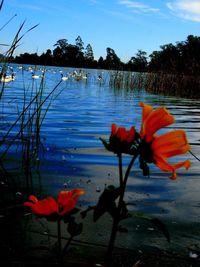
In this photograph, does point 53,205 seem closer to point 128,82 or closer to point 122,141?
point 122,141

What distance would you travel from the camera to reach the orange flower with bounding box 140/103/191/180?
1.19 metres

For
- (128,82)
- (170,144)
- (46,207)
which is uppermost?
(170,144)

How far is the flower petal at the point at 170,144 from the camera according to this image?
119 cm

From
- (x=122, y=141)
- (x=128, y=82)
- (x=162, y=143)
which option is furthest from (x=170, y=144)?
(x=128, y=82)

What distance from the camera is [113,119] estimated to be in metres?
10.1

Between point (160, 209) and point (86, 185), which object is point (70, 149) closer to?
point (86, 185)

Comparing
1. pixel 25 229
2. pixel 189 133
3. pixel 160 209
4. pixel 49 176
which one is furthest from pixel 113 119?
pixel 25 229

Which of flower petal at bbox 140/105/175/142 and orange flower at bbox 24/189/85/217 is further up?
flower petal at bbox 140/105/175/142

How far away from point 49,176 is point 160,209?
1.26 m

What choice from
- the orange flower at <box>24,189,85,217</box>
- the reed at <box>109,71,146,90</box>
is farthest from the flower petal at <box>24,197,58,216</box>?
the reed at <box>109,71,146,90</box>

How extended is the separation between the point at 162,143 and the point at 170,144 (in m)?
Answer: 0.02

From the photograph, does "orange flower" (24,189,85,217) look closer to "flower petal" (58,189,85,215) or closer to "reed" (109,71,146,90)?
"flower petal" (58,189,85,215)

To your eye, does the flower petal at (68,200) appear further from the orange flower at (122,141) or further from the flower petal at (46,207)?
the orange flower at (122,141)

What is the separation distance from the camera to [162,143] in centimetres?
119
